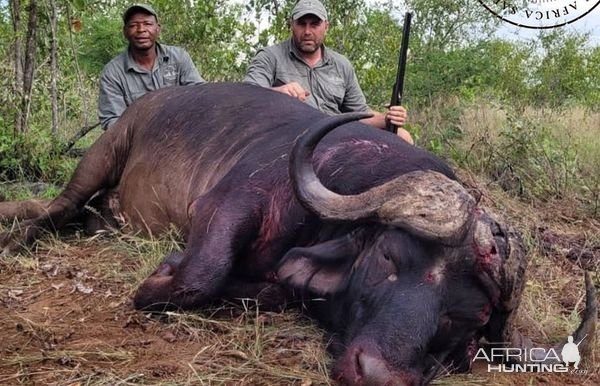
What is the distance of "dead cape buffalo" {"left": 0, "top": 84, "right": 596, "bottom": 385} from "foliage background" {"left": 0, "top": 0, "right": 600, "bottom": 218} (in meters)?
A: 2.25

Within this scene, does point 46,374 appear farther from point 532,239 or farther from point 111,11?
point 111,11

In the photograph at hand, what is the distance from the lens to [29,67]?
708 cm

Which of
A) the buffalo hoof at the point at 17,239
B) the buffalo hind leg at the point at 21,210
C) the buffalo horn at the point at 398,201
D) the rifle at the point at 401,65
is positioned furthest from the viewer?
the rifle at the point at 401,65

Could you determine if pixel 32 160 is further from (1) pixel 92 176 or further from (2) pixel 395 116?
(2) pixel 395 116

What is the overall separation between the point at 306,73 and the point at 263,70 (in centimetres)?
39

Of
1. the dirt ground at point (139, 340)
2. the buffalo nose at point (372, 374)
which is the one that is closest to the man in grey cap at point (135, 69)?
the dirt ground at point (139, 340)

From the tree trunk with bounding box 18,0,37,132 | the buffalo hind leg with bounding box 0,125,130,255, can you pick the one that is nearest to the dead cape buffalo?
the buffalo hind leg with bounding box 0,125,130,255

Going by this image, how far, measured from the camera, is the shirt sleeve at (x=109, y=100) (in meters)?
6.29

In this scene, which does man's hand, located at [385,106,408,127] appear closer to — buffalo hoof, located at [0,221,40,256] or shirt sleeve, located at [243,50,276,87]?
shirt sleeve, located at [243,50,276,87]

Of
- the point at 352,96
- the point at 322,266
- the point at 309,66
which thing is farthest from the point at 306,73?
the point at 322,266

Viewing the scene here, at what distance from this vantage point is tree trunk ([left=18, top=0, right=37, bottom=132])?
6.98 metres

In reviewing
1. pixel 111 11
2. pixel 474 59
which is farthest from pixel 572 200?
pixel 111 11

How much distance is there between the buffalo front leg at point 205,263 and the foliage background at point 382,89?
3395 mm

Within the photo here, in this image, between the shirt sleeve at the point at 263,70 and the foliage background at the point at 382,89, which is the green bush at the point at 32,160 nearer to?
the foliage background at the point at 382,89
